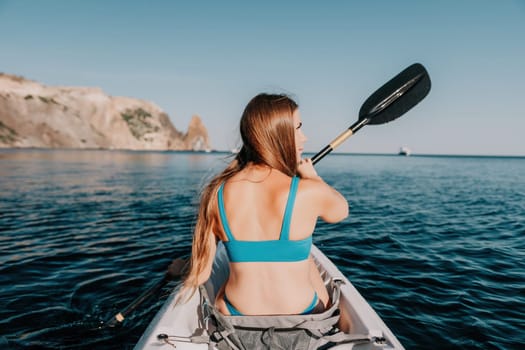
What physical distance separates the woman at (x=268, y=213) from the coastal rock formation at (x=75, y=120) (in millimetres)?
113735

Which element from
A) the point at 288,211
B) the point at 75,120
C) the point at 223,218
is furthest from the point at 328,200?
the point at 75,120

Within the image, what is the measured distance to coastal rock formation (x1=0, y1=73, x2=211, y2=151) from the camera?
97125 millimetres

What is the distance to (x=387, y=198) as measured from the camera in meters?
16.5

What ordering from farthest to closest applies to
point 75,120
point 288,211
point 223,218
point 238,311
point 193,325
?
1. point 75,120
2. point 193,325
3. point 238,311
4. point 223,218
5. point 288,211

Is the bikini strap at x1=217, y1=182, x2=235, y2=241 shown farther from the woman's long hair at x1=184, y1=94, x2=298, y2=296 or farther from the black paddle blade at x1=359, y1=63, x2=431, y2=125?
the black paddle blade at x1=359, y1=63, x2=431, y2=125

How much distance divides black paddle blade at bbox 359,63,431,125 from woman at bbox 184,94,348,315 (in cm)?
271

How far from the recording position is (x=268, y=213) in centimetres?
210

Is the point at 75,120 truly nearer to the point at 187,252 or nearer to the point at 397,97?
the point at 187,252

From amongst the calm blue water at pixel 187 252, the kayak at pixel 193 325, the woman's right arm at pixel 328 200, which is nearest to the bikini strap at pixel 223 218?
the calm blue water at pixel 187 252

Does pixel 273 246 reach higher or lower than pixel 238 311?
higher

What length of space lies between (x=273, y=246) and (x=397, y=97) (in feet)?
12.0

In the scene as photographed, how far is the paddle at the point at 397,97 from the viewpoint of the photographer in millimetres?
4633

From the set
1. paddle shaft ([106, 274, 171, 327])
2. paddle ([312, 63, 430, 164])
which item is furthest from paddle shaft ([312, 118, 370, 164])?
paddle shaft ([106, 274, 171, 327])

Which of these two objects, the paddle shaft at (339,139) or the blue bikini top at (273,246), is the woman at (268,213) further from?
the paddle shaft at (339,139)
